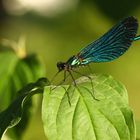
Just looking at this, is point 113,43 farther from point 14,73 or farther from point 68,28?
point 68,28

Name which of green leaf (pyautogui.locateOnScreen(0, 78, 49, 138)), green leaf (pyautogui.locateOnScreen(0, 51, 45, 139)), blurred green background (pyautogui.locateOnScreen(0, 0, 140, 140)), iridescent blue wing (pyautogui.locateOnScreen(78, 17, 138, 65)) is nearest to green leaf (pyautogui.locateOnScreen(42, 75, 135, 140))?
green leaf (pyautogui.locateOnScreen(0, 78, 49, 138))

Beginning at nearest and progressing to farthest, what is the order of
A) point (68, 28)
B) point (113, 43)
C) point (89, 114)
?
point (89, 114), point (113, 43), point (68, 28)

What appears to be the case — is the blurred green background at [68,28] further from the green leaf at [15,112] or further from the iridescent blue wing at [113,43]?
the green leaf at [15,112]

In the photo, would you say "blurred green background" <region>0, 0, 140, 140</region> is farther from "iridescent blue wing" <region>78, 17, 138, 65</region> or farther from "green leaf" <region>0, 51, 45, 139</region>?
"iridescent blue wing" <region>78, 17, 138, 65</region>

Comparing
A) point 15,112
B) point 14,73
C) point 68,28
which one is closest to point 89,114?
point 15,112

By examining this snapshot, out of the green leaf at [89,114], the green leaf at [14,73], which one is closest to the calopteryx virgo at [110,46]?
the green leaf at [89,114]
